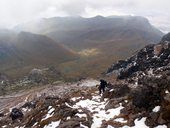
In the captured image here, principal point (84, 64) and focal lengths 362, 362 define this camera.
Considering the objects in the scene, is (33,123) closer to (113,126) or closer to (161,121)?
(113,126)

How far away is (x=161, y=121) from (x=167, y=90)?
8232mm

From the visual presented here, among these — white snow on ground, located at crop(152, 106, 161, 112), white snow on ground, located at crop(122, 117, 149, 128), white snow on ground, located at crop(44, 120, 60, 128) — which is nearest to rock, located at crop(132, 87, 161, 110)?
white snow on ground, located at crop(152, 106, 161, 112)

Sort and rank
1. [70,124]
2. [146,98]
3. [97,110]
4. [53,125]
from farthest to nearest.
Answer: [97,110] → [53,125] → [146,98] → [70,124]

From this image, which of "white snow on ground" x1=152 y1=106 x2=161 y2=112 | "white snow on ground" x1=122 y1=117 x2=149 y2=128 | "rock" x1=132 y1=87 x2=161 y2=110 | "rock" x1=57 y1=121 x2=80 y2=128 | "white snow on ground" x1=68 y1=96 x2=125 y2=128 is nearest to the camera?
"white snow on ground" x1=122 y1=117 x2=149 y2=128

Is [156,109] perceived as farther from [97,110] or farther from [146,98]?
[97,110]

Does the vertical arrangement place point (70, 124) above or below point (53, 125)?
above

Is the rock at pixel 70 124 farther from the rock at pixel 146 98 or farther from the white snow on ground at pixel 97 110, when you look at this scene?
the rock at pixel 146 98

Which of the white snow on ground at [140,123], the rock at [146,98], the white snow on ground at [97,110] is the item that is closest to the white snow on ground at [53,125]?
the white snow on ground at [97,110]

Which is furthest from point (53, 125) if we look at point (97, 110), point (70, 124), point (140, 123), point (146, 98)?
point (146, 98)

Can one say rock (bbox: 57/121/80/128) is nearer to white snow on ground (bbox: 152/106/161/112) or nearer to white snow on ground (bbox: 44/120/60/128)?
white snow on ground (bbox: 44/120/60/128)

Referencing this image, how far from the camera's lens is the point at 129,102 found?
6122 cm

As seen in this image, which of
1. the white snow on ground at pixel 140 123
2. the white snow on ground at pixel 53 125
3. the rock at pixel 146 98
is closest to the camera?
the white snow on ground at pixel 140 123

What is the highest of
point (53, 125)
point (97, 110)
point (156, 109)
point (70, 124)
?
point (156, 109)

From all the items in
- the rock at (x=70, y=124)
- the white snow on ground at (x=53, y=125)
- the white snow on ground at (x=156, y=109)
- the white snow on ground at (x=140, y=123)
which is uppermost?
the white snow on ground at (x=156, y=109)
